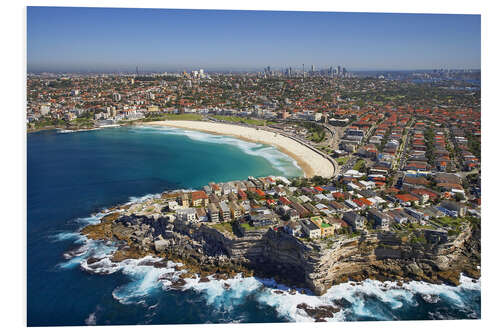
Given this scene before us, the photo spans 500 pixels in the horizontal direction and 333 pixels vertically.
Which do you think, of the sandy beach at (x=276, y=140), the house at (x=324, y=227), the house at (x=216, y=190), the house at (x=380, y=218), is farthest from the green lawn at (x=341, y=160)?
the house at (x=324, y=227)

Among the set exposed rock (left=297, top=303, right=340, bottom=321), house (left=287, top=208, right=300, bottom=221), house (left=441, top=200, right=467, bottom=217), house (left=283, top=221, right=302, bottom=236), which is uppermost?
house (left=441, top=200, right=467, bottom=217)

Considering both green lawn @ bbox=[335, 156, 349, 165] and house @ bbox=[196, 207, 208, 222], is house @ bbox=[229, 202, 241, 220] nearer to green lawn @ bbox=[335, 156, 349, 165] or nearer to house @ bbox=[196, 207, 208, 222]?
house @ bbox=[196, 207, 208, 222]

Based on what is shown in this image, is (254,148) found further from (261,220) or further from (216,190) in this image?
(261,220)

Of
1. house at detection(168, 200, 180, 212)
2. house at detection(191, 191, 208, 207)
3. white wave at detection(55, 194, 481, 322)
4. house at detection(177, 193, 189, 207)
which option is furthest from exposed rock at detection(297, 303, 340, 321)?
house at detection(168, 200, 180, 212)

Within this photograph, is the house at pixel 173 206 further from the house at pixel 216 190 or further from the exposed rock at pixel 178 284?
the exposed rock at pixel 178 284

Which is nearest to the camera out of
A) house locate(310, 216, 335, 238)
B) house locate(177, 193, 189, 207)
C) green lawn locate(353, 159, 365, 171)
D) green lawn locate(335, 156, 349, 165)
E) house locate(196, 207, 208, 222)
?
house locate(310, 216, 335, 238)

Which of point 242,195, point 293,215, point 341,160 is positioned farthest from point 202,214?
point 341,160

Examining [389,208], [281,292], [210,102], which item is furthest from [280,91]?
[281,292]
